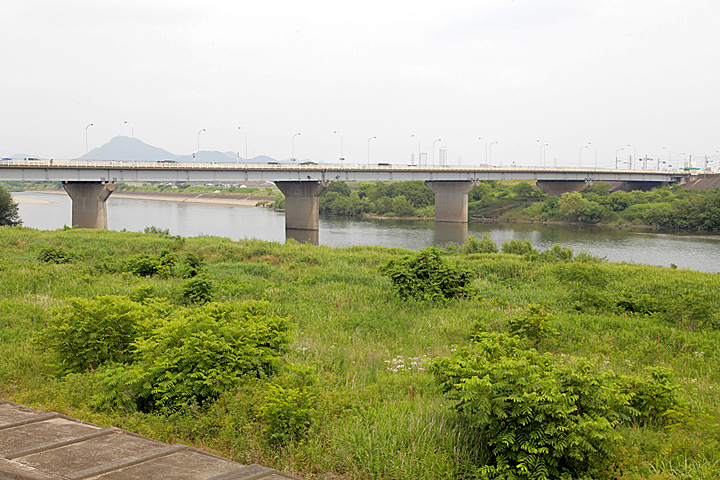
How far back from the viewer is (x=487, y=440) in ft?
20.1

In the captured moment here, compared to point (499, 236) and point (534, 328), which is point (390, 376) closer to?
point (534, 328)

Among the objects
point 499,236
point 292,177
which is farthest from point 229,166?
point 499,236

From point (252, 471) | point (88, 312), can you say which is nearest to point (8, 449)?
point (252, 471)

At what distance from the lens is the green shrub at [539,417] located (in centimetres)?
548

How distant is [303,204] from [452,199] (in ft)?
91.2

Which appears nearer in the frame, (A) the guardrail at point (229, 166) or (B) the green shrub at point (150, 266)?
(B) the green shrub at point (150, 266)

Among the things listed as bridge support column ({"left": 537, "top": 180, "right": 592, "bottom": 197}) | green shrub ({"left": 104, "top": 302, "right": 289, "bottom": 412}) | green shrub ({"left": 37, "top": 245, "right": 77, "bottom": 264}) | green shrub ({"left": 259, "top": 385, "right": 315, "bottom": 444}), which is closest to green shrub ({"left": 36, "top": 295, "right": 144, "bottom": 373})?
green shrub ({"left": 104, "top": 302, "right": 289, "bottom": 412})

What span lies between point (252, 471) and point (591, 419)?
136 inches

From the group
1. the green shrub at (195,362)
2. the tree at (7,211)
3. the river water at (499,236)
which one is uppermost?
the tree at (7,211)

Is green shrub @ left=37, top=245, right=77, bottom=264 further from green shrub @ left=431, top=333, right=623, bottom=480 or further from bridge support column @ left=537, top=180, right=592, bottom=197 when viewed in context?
bridge support column @ left=537, top=180, right=592, bottom=197

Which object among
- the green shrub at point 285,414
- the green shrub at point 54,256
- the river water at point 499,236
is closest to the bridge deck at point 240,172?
the river water at point 499,236

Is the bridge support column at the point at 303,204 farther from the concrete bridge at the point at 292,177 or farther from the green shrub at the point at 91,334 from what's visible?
the green shrub at the point at 91,334

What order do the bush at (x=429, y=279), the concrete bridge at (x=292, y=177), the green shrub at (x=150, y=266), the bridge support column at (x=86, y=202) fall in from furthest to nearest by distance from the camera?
the bridge support column at (x=86, y=202) < the concrete bridge at (x=292, y=177) < the green shrub at (x=150, y=266) < the bush at (x=429, y=279)

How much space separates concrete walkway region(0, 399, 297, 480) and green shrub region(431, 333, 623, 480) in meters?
2.17
